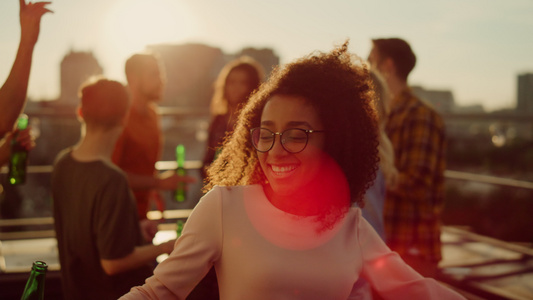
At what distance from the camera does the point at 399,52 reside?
282 cm

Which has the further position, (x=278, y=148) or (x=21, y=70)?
(x=21, y=70)

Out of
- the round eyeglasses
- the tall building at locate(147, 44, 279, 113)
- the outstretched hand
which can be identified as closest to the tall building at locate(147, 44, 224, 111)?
the tall building at locate(147, 44, 279, 113)

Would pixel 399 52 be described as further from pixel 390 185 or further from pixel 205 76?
pixel 205 76

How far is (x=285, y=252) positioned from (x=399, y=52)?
75.9 inches

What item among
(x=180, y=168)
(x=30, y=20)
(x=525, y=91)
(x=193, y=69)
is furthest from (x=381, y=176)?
(x=193, y=69)

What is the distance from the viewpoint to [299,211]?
51.1 inches

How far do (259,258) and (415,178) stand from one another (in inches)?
61.9

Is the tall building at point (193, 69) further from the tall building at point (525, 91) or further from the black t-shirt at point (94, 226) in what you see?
the black t-shirt at point (94, 226)

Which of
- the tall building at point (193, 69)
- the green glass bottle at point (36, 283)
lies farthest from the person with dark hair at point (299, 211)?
the tall building at point (193, 69)

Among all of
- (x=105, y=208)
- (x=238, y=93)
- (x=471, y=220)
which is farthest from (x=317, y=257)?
(x=471, y=220)

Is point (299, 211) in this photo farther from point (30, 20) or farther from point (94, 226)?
point (30, 20)

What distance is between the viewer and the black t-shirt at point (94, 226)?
1.86 meters

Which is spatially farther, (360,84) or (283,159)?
(360,84)

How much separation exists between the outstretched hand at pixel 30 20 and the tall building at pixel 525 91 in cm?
1316
